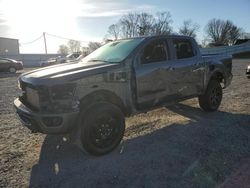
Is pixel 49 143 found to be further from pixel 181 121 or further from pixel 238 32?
pixel 238 32

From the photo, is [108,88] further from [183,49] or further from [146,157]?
[183,49]

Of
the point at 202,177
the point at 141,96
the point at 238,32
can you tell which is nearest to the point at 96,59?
the point at 141,96

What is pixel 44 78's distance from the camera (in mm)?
4449

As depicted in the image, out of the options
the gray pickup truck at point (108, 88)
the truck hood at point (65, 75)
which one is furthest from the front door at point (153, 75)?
the truck hood at point (65, 75)

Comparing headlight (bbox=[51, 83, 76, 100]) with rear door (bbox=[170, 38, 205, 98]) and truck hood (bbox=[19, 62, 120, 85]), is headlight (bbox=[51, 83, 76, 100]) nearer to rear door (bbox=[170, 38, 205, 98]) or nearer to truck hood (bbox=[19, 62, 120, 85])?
truck hood (bbox=[19, 62, 120, 85])

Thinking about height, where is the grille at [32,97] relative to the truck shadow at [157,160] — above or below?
above

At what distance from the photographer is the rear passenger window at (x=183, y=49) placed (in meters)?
6.45

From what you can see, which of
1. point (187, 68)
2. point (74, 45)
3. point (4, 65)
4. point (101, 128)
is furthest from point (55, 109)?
point (74, 45)

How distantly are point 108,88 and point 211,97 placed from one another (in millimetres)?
3534

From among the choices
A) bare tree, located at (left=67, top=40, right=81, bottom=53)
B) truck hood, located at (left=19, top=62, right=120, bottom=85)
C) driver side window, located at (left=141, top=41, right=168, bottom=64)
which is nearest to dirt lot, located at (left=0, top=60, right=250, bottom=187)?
truck hood, located at (left=19, top=62, right=120, bottom=85)

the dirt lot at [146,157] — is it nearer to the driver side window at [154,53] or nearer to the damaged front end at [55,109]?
the damaged front end at [55,109]

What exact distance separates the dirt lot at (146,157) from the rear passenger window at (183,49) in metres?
1.53

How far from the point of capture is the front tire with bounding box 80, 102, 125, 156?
4.59 metres

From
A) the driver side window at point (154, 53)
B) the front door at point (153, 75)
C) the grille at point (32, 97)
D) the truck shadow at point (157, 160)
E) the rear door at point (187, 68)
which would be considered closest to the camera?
the truck shadow at point (157, 160)
